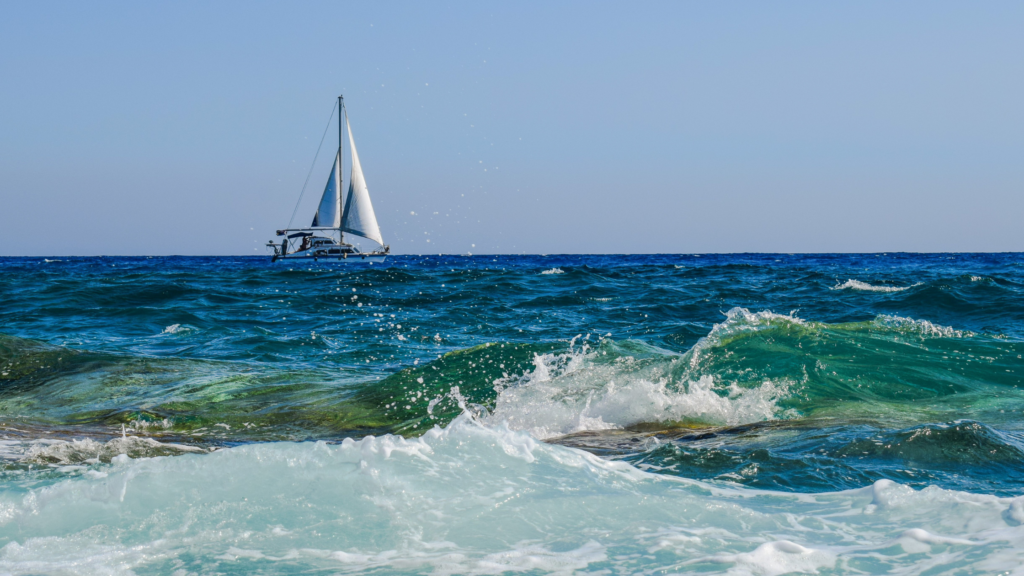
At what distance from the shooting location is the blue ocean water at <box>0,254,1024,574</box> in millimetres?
2547

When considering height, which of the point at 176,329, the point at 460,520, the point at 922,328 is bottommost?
the point at 176,329

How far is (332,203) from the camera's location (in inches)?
1820

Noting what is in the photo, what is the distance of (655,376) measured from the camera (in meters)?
6.18

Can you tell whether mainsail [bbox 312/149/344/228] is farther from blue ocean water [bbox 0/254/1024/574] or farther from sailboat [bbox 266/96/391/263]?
blue ocean water [bbox 0/254/1024/574]

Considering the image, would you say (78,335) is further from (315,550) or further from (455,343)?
(315,550)

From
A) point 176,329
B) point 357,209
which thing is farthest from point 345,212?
point 176,329

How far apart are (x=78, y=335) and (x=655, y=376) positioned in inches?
359

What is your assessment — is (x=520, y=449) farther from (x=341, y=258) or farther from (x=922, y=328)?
(x=341, y=258)

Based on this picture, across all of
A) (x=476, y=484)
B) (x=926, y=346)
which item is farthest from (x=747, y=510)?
(x=926, y=346)

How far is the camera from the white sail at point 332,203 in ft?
151

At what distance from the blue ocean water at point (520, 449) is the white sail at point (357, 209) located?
1361 inches

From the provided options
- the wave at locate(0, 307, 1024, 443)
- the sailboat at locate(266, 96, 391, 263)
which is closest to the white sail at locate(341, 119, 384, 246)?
the sailboat at locate(266, 96, 391, 263)

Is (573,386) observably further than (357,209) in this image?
No

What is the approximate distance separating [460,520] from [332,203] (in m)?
45.2
